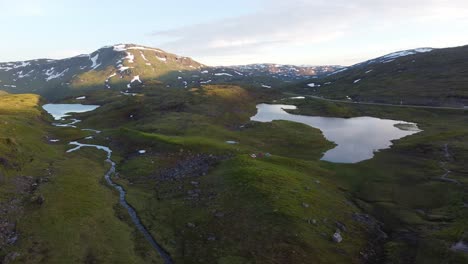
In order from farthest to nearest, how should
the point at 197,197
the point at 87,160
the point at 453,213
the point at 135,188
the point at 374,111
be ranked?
the point at 374,111 < the point at 87,160 < the point at 135,188 < the point at 197,197 < the point at 453,213

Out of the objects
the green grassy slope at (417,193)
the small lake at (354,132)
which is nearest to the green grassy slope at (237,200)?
the green grassy slope at (417,193)

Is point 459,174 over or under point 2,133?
under

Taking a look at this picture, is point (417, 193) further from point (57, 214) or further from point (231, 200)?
point (57, 214)

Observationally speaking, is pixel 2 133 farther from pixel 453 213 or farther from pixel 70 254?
pixel 453 213

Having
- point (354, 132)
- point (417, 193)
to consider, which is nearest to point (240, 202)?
point (417, 193)

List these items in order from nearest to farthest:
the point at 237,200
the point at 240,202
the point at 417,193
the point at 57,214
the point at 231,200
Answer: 1. the point at 57,214
2. the point at 240,202
3. the point at 237,200
4. the point at 231,200
5. the point at 417,193

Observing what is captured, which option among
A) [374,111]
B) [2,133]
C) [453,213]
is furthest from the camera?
[374,111]

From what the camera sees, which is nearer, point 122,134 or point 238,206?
point 238,206

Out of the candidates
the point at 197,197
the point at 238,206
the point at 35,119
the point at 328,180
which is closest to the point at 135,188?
the point at 197,197

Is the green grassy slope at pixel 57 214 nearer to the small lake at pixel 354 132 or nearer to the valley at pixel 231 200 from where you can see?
the valley at pixel 231 200
